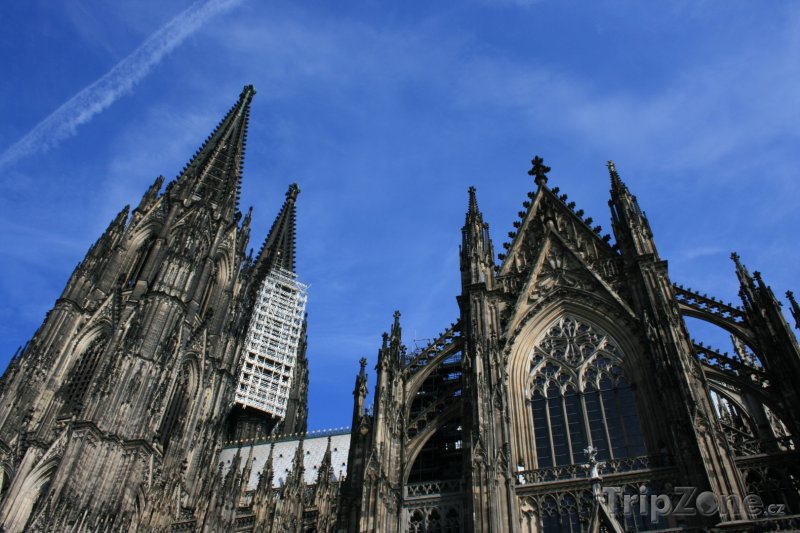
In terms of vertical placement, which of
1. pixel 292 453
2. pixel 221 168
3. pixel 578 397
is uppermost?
pixel 221 168

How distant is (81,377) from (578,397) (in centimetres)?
2745

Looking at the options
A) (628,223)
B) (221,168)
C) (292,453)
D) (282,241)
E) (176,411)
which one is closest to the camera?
(628,223)

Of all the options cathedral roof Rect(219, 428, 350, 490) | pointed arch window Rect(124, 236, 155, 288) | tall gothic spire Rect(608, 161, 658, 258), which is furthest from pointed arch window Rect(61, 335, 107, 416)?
tall gothic spire Rect(608, 161, 658, 258)

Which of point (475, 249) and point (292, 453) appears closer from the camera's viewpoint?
point (475, 249)

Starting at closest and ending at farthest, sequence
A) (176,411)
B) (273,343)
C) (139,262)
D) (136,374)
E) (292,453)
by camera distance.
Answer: (136,374), (176,411), (292,453), (139,262), (273,343)

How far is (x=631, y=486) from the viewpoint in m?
17.8

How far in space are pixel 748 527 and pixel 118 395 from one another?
2786 cm

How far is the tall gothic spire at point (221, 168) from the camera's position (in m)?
50.7

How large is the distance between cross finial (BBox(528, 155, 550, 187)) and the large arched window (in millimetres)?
7939

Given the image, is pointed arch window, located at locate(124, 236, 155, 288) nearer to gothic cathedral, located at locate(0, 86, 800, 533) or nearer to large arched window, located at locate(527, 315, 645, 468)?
gothic cathedral, located at locate(0, 86, 800, 533)

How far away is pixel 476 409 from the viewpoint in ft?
65.4

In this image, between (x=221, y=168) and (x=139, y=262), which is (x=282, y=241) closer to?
(x=221, y=168)

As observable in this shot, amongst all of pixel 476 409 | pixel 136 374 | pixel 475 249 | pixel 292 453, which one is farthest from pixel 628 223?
pixel 292 453

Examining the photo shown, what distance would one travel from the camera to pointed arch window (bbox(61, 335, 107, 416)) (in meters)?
35.0
